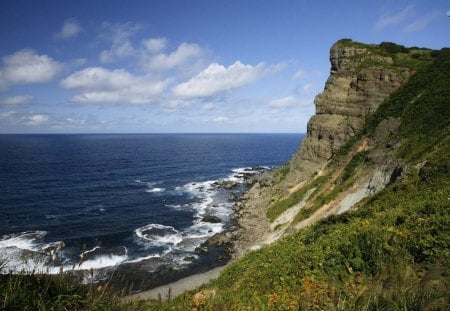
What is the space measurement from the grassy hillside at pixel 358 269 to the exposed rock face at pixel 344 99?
20.9m

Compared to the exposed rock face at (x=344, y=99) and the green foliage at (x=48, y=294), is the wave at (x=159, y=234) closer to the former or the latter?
the exposed rock face at (x=344, y=99)

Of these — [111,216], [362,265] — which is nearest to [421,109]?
[362,265]

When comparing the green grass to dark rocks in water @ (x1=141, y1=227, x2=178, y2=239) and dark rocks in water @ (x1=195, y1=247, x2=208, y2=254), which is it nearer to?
dark rocks in water @ (x1=195, y1=247, x2=208, y2=254)

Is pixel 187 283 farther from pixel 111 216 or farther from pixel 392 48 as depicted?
pixel 392 48

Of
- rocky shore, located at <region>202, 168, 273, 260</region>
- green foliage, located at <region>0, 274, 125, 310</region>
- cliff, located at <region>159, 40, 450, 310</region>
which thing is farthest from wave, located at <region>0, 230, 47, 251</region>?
green foliage, located at <region>0, 274, 125, 310</region>

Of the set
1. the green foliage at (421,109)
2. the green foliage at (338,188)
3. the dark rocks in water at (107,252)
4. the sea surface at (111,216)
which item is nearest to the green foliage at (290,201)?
the green foliage at (338,188)

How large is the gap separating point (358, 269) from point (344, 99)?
5037cm

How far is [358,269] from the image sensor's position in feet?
48.9

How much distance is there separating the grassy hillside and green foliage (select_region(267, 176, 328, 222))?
1889cm

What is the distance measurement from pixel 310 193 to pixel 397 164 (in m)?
19.3

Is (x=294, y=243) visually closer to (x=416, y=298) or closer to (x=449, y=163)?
(x=449, y=163)

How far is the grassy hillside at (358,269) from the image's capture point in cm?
654

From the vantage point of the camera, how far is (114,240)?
53.3m

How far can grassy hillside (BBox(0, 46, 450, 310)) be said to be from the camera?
654 centimetres
